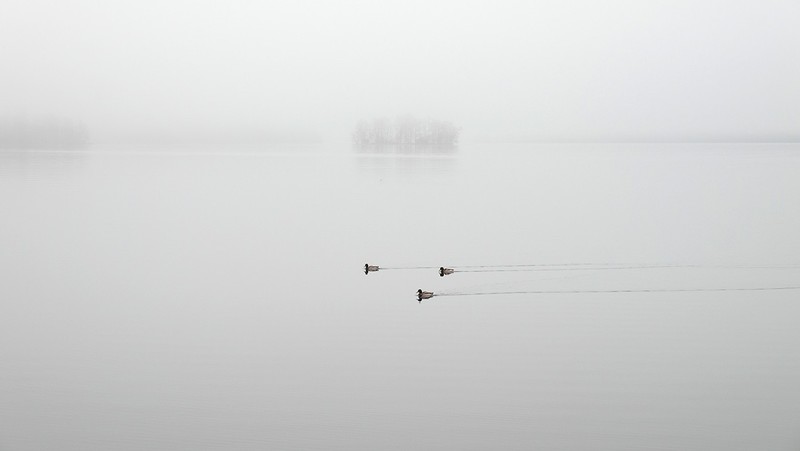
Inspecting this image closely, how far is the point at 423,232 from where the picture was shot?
15844mm

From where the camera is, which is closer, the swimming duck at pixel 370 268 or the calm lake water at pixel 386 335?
the calm lake water at pixel 386 335

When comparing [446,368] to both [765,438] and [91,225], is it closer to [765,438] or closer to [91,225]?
[765,438]

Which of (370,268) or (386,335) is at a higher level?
(370,268)

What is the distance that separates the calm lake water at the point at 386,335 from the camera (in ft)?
20.6

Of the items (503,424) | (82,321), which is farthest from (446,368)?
(82,321)

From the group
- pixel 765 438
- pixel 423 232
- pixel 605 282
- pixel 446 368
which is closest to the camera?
pixel 765 438

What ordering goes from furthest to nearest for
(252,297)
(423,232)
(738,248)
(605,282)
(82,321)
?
1. (423,232)
2. (738,248)
3. (605,282)
4. (252,297)
5. (82,321)

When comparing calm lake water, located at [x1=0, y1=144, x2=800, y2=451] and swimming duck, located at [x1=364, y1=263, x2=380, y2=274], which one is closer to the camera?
calm lake water, located at [x1=0, y1=144, x2=800, y2=451]

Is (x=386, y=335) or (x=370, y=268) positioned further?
(x=370, y=268)

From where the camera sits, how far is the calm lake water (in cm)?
627

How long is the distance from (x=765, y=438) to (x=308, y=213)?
1372cm

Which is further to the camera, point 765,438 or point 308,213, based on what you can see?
point 308,213

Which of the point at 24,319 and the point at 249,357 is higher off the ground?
the point at 24,319

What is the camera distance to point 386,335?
8.62 meters
